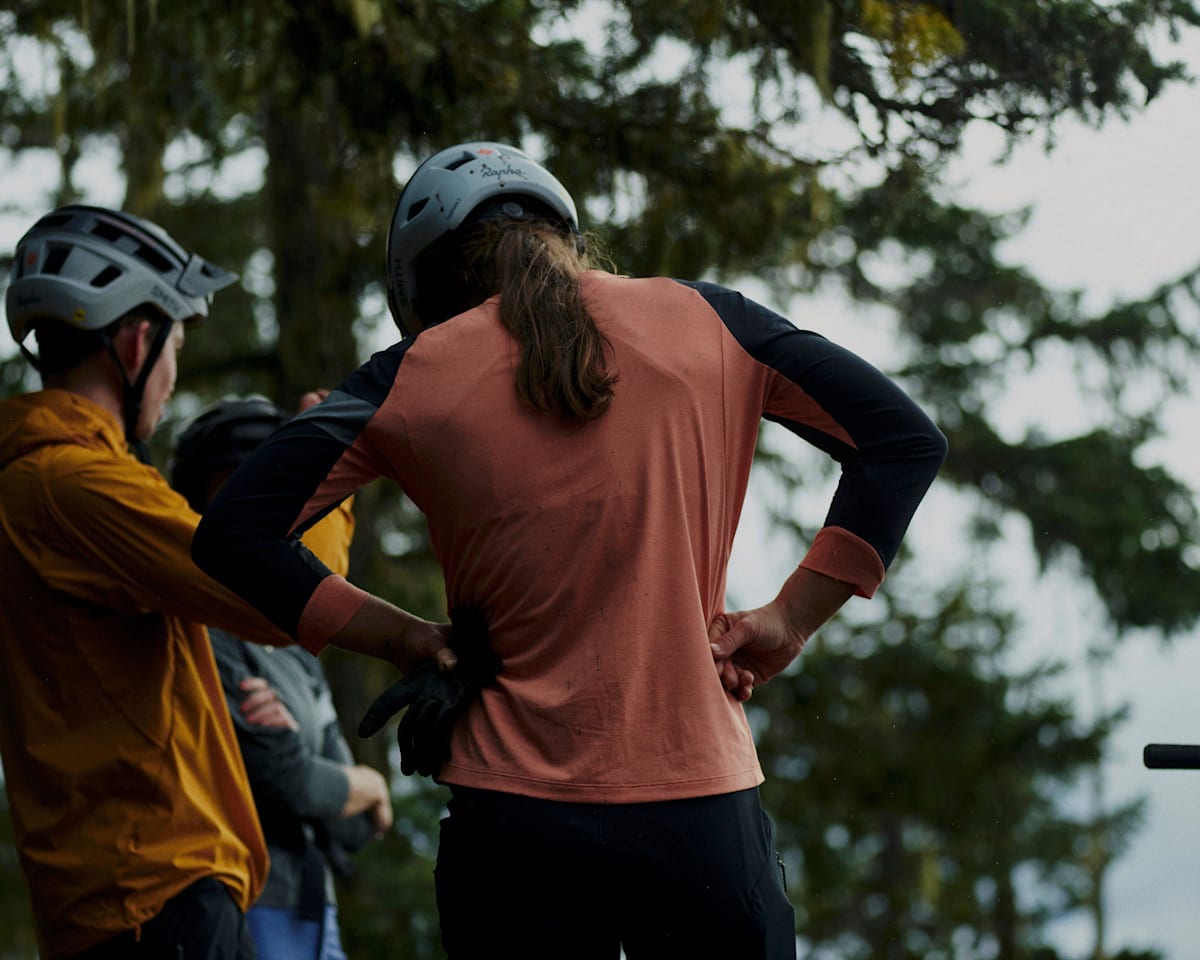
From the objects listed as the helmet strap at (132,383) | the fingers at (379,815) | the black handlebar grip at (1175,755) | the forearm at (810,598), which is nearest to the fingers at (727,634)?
the forearm at (810,598)

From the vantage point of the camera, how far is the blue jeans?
12.4 feet

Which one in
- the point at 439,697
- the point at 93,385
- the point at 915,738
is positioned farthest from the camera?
the point at 915,738

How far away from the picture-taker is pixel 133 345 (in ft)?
11.7

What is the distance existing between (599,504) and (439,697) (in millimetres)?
387

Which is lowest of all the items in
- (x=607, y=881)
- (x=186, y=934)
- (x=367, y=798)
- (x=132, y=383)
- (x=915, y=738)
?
(x=915, y=738)

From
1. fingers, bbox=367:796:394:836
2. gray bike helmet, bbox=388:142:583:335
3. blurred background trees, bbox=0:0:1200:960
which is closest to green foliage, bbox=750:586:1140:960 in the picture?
blurred background trees, bbox=0:0:1200:960

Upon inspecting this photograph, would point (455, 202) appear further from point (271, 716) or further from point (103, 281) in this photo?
point (271, 716)

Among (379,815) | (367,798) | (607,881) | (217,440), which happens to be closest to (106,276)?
(217,440)

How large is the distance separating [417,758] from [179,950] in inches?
43.7

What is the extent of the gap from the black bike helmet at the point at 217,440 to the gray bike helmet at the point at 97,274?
1.52ft

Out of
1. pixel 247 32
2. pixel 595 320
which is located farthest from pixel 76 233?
pixel 247 32

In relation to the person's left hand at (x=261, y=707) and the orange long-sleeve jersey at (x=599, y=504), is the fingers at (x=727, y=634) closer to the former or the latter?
the orange long-sleeve jersey at (x=599, y=504)

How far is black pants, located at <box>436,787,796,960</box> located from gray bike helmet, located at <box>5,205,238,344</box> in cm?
184

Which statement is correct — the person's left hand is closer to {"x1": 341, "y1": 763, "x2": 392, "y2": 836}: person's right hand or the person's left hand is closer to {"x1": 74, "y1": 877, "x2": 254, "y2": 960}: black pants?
{"x1": 341, "y1": 763, "x2": 392, "y2": 836}: person's right hand
